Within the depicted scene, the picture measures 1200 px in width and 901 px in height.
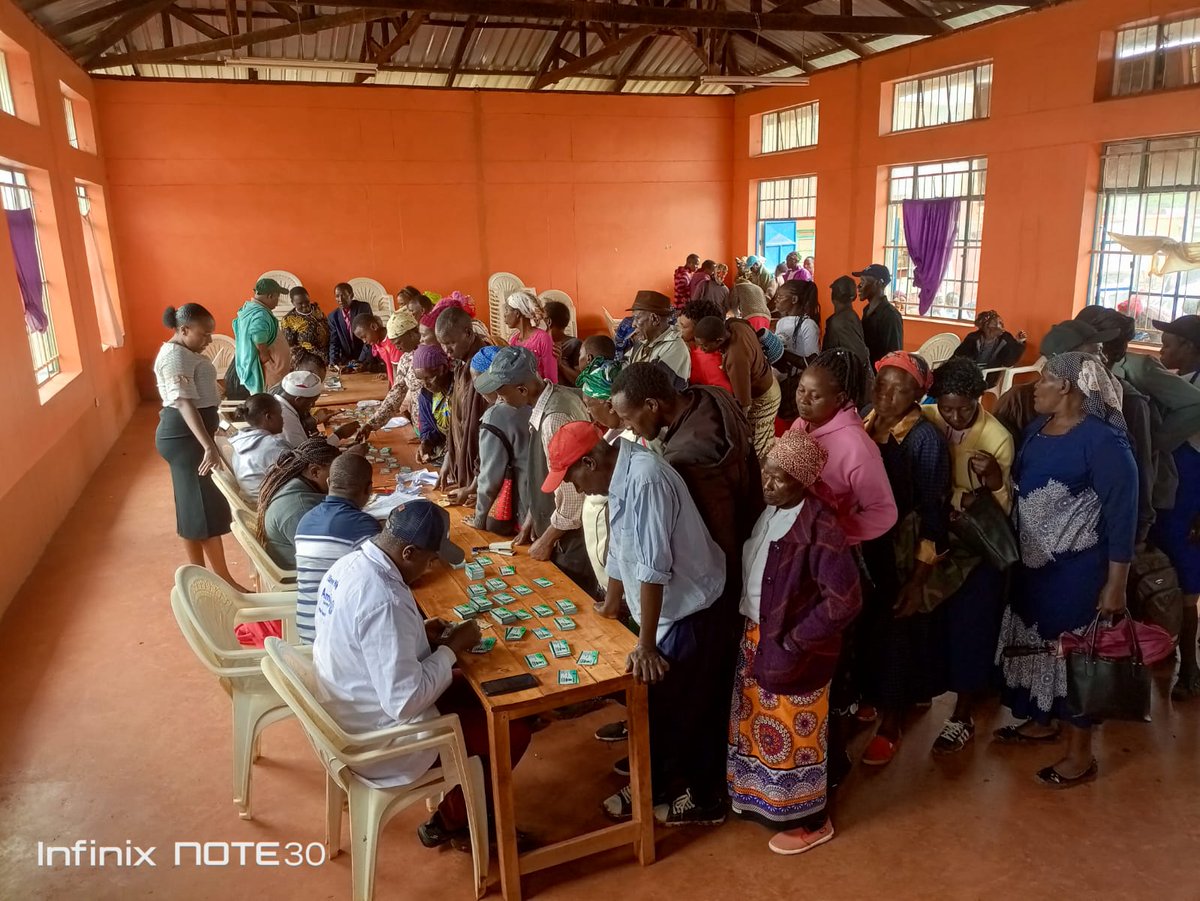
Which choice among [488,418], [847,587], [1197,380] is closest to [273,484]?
[488,418]

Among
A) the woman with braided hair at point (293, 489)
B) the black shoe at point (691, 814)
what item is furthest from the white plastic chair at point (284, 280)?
the black shoe at point (691, 814)

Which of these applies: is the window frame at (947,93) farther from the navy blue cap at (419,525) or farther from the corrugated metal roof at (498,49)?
the navy blue cap at (419,525)

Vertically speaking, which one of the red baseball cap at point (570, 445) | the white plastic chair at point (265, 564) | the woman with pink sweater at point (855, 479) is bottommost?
the white plastic chair at point (265, 564)

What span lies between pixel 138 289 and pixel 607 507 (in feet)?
35.7

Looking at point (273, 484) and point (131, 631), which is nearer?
point (273, 484)

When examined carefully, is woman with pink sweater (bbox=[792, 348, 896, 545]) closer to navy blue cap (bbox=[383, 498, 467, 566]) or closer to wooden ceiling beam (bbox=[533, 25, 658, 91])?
navy blue cap (bbox=[383, 498, 467, 566])

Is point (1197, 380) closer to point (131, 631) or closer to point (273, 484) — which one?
point (273, 484)

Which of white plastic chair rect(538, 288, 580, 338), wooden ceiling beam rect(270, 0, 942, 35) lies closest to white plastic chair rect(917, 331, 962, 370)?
wooden ceiling beam rect(270, 0, 942, 35)

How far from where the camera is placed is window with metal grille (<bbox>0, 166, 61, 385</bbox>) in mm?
6961

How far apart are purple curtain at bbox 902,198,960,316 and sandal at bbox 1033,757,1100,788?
26.9 ft

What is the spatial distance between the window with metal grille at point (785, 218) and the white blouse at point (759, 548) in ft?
34.7

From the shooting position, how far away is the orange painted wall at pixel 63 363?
5836 mm

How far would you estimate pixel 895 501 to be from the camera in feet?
10.6

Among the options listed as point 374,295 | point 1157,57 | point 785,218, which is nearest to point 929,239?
point 1157,57
